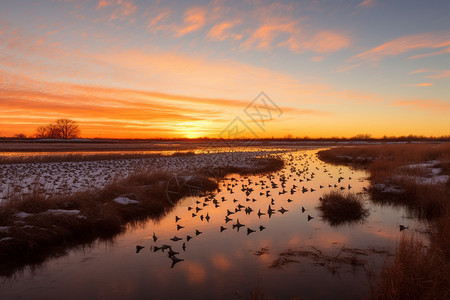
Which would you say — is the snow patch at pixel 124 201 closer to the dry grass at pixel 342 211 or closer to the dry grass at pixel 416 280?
the dry grass at pixel 342 211

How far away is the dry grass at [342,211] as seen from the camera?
11466 mm

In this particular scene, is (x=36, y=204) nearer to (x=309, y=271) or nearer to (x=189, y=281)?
(x=189, y=281)

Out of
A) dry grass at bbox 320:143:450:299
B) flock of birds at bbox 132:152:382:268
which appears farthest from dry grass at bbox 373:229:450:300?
flock of birds at bbox 132:152:382:268

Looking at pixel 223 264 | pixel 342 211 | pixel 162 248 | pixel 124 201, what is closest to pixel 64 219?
pixel 124 201

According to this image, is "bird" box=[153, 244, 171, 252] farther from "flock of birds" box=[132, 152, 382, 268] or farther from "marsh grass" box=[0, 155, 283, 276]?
"marsh grass" box=[0, 155, 283, 276]

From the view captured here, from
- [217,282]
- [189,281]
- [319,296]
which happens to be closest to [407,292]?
[319,296]

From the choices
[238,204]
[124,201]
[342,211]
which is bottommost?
[238,204]

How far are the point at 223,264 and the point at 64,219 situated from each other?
6.07 m

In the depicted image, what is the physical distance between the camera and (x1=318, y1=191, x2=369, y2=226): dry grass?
11466 mm

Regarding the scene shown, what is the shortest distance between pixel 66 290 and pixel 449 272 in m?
7.72

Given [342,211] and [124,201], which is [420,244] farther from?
[124,201]

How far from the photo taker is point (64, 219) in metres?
9.81

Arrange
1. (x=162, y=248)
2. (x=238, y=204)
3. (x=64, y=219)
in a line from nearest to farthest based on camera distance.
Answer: (x=162, y=248), (x=64, y=219), (x=238, y=204)

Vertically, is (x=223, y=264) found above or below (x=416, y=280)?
below
